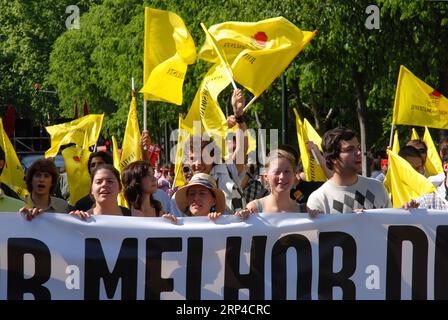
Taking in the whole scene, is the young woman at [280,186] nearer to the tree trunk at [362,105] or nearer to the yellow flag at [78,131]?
the yellow flag at [78,131]

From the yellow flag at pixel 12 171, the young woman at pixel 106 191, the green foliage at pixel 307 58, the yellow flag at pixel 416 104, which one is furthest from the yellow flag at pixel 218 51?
the green foliage at pixel 307 58

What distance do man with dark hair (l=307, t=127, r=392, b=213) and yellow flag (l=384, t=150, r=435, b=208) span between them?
2.74 ft

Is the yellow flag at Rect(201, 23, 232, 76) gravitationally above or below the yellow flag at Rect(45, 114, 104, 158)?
above

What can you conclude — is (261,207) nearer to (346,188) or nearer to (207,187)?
(207,187)

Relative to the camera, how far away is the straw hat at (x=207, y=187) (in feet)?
25.5

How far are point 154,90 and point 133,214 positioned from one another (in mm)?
3321

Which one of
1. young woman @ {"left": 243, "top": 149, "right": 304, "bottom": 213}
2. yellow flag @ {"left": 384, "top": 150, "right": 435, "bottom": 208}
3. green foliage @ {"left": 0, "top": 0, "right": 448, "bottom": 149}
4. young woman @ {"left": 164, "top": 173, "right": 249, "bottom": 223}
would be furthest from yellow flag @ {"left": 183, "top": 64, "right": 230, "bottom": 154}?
green foliage @ {"left": 0, "top": 0, "right": 448, "bottom": 149}

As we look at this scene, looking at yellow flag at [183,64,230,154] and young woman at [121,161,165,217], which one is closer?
young woman at [121,161,165,217]

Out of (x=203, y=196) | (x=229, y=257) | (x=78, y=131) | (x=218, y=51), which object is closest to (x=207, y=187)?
(x=203, y=196)

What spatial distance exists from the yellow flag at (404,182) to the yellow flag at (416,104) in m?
3.71

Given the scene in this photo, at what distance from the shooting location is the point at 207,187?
7754 millimetres

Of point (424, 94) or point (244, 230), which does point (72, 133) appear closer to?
point (424, 94)

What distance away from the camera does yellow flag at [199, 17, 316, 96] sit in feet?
35.1

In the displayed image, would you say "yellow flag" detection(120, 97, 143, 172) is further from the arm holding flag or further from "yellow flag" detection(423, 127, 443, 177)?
"yellow flag" detection(423, 127, 443, 177)
